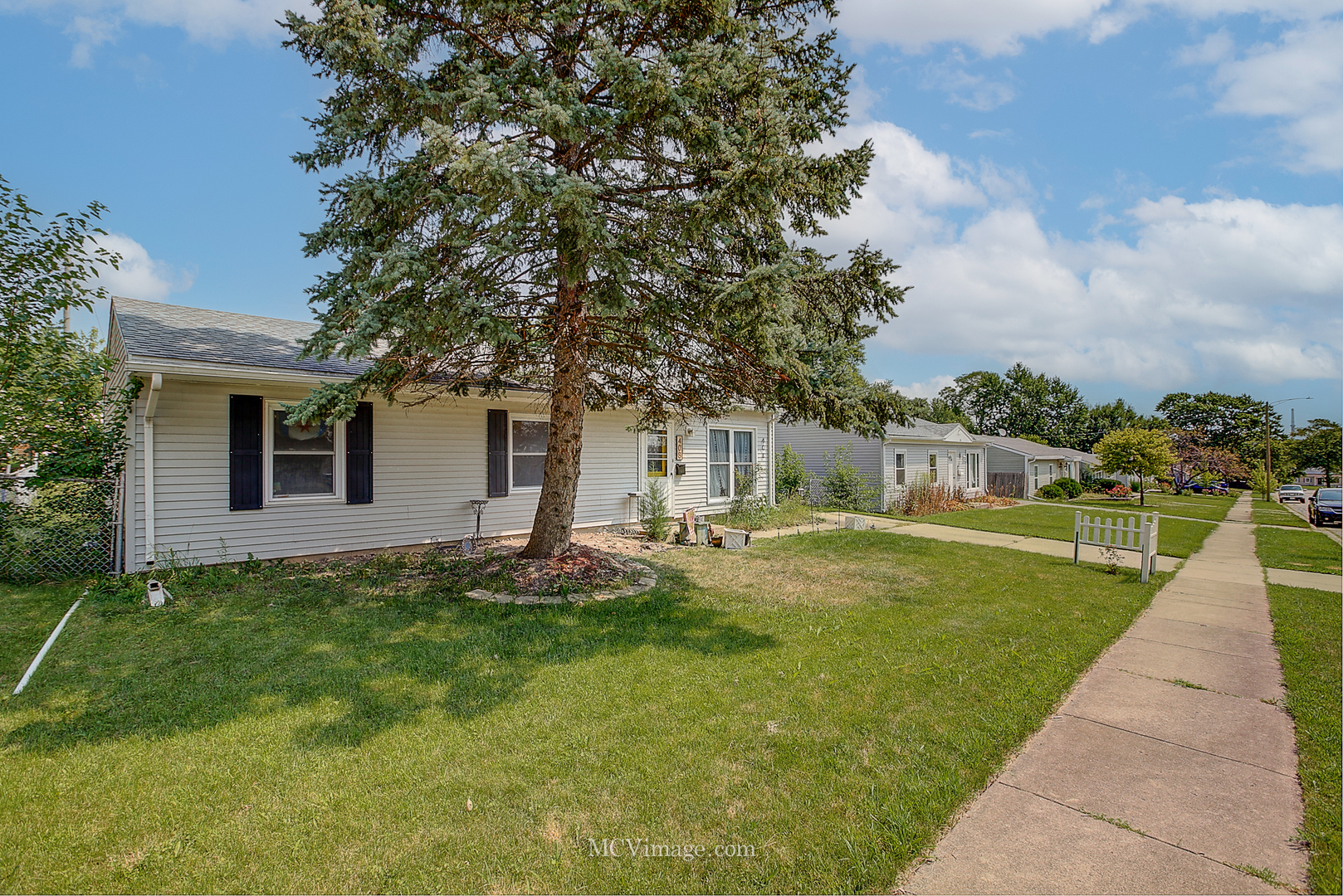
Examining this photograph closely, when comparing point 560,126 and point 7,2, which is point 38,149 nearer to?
point 7,2

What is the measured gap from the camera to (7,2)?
551 centimetres

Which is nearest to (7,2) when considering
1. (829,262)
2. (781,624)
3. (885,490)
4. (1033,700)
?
(829,262)

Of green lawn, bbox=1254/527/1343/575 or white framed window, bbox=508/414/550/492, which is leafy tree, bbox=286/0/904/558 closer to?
white framed window, bbox=508/414/550/492

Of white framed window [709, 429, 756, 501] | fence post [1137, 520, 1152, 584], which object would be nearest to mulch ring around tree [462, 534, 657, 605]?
white framed window [709, 429, 756, 501]

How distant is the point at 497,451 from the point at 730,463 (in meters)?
6.08

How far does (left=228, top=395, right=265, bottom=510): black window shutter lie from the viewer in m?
7.43

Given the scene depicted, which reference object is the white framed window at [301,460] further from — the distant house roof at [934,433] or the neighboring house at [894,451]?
the distant house roof at [934,433]

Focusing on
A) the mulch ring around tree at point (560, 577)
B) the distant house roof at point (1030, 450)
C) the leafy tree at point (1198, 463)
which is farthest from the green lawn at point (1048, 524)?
the leafy tree at point (1198, 463)

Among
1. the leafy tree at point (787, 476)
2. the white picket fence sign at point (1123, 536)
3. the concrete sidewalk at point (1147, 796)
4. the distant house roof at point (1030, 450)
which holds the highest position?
the distant house roof at point (1030, 450)

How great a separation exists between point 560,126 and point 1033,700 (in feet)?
19.9

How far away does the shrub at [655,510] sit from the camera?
1060 centimetres

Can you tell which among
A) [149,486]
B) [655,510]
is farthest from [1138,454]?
[149,486]

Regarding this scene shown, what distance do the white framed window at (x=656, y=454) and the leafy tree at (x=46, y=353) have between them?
27.1ft

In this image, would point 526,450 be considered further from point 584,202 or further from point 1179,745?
point 1179,745
